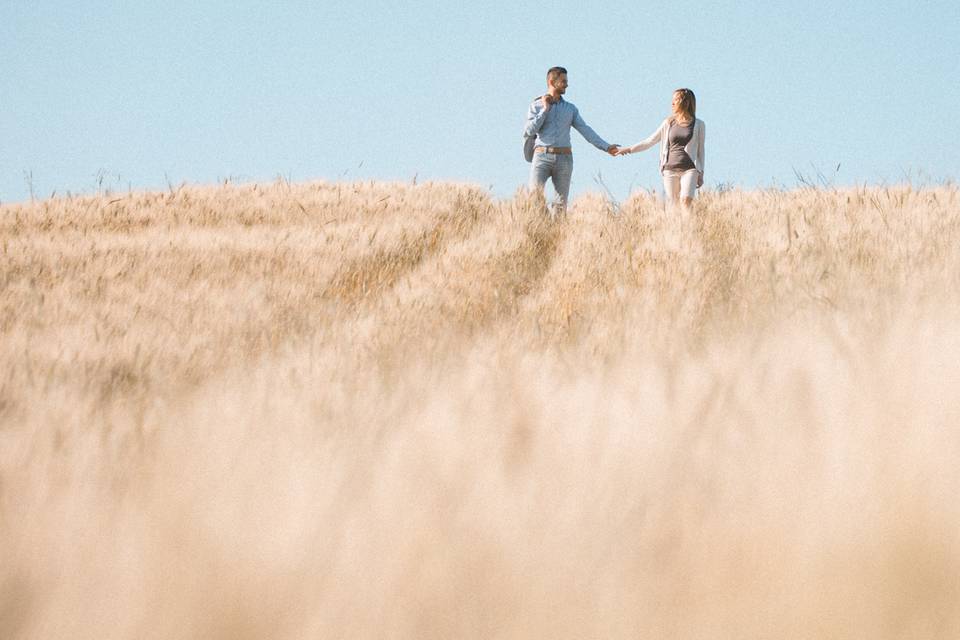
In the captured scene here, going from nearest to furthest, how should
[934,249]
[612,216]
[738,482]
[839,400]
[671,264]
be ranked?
[738,482], [839,400], [934,249], [671,264], [612,216]

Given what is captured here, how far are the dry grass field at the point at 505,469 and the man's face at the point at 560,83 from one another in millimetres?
5283

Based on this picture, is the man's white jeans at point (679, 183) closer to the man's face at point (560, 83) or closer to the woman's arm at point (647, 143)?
the woman's arm at point (647, 143)

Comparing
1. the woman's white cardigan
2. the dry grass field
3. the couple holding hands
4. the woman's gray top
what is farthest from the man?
the dry grass field

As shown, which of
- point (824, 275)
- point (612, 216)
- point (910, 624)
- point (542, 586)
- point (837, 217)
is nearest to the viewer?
point (910, 624)

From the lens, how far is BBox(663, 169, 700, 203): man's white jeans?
7.25 meters

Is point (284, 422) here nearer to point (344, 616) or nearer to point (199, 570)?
point (199, 570)

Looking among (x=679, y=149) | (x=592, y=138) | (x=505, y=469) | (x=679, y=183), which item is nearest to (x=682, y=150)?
(x=679, y=149)

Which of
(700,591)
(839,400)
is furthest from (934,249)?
(700,591)

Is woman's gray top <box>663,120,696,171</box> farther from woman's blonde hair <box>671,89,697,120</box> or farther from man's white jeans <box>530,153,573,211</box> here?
man's white jeans <box>530,153,573,211</box>

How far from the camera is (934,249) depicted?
11.1ft

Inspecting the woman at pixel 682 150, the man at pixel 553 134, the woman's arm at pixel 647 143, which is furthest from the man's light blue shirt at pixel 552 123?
the woman at pixel 682 150

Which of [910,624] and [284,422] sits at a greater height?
[284,422]

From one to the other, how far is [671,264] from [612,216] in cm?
251

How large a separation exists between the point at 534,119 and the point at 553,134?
0.25 metres
